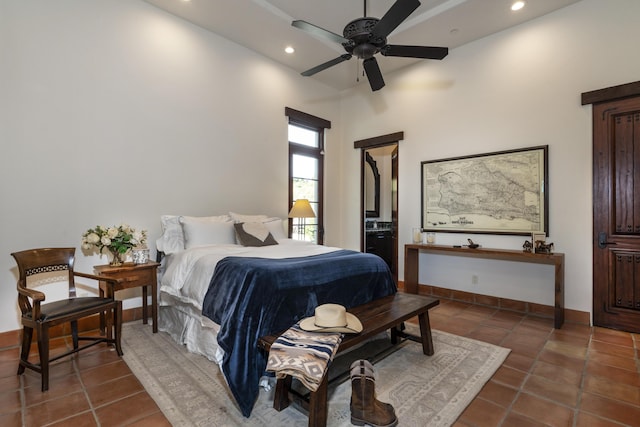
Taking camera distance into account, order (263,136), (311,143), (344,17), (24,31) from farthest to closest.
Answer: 1. (311,143)
2. (263,136)
3. (344,17)
4. (24,31)

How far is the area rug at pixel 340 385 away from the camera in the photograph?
5.78 ft

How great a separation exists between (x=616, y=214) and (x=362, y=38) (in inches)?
127

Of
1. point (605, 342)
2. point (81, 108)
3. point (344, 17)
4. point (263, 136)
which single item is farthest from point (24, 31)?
point (605, 342)

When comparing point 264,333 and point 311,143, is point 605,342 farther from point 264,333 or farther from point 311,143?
point 311,143

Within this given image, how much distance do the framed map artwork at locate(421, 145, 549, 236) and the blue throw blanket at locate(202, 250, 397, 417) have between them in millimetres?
2228

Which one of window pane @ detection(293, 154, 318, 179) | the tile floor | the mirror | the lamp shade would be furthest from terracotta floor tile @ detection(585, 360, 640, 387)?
window pane @ detection(293, 154, 318, 179)

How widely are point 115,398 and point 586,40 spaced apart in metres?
5.49

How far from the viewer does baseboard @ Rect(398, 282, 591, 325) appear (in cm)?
338

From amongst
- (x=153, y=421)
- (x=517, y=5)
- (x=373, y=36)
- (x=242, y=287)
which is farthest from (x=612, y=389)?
(x=517, y=5)

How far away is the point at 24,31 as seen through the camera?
2711mm

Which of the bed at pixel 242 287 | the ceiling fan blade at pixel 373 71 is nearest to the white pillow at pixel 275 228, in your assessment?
the bed at pixel 242 287

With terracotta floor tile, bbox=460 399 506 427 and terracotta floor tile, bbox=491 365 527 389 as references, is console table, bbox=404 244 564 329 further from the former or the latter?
terracotta floor tile, bbox=460 399 506 427

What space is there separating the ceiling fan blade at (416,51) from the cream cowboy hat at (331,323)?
234cm

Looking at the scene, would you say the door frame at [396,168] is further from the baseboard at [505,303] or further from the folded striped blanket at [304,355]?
the folded striped blanket at [304,355]
